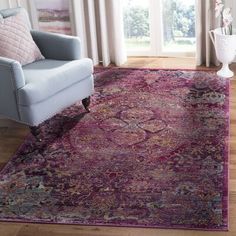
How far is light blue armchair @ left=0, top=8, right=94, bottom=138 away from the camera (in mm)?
3363

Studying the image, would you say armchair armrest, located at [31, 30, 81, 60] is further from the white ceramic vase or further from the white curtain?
the white ceramic vase

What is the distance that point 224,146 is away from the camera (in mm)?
3305

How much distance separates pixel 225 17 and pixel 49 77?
174cm

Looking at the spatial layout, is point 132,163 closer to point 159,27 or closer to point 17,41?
point 17,41

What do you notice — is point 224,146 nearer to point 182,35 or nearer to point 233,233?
point 233,233

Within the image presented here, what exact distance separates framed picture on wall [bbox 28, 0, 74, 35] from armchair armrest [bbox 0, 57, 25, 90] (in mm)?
1617

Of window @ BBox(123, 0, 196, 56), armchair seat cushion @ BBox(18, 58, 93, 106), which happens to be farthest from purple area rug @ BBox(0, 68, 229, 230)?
window @ BBox(123, 0, 196, 56)

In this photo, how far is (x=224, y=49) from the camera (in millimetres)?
4297

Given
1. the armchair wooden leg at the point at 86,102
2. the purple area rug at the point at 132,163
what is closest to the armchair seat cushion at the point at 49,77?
the armchair wooden leg at the point at 86,102

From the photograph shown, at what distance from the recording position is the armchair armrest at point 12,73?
332 centimetres

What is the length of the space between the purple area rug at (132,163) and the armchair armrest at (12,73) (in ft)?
1.51

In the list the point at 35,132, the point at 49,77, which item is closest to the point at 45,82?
the point at 49,77

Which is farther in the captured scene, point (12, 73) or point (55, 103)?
point (55, 103)

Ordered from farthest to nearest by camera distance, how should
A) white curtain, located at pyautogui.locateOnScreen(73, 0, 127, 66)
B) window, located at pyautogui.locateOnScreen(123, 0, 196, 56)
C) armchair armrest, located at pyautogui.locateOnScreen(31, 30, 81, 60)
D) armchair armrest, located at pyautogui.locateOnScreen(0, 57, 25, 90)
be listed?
window, located at pyautogui.locateOnScreen(123, 0, 196, 56)
white curtain, located at pyautogui.locateOnScreen(73, 0, 127, 66)
armchair armrest, located at pyautogui.locateOnScreen(31, 30, 81, 60)
armchair armrest, located at pyautogui.locateOnScreen(0, 57, 25, 90)
